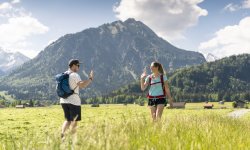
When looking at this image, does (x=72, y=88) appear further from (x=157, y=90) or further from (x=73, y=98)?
(x=157, y=90)

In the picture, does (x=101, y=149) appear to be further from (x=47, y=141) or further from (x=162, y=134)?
(x=162, y=134)

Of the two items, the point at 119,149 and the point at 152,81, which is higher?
the point at 152,81

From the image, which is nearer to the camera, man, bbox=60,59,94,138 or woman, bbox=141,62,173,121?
man, bbox=60,59,94,138

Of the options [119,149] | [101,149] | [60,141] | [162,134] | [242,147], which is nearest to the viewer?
[101,149]

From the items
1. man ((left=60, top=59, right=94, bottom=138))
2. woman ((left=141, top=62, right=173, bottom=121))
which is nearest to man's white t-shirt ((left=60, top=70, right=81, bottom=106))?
man ((left=60, top=59, right=94, bottom=138))

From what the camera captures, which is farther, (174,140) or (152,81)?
(152,81)

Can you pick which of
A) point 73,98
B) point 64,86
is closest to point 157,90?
point 73,98

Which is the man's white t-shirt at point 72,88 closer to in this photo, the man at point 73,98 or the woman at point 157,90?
the man at point 73,98

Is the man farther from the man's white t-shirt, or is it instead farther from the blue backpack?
the blue backpack

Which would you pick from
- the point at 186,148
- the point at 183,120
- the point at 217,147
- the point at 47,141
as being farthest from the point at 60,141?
the point at 183,120

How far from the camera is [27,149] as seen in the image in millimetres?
4773

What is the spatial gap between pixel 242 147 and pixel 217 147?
2.39 ft

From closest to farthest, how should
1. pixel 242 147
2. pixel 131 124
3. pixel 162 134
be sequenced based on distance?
pixel 242 147, pixel 162 134, pixel 131 124

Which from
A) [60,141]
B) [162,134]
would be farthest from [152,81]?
[60,141]
